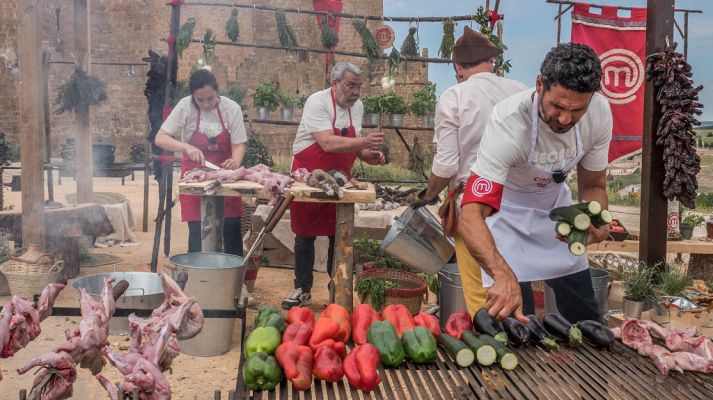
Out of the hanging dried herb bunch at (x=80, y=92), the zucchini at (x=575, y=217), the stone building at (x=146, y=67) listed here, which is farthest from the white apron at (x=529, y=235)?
the stone building at (x=146, y=67)

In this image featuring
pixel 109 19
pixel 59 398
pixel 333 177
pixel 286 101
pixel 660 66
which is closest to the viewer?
pixel 59 398

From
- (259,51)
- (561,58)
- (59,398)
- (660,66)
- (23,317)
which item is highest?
(259,51)

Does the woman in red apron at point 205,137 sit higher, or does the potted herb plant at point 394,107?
the potted herb plant at point 394,107

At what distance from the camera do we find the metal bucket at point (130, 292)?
9.78ft

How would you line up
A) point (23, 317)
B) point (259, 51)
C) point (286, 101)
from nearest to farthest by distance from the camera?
point (23, 317), point (286, 101), point (259, 51)

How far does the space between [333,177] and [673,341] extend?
8.51ft

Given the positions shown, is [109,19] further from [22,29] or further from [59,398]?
[59,398]

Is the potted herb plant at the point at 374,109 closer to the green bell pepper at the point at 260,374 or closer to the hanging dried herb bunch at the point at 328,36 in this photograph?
the hanging dried herb bunch at the point at 328,36

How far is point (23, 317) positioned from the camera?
1739 mm

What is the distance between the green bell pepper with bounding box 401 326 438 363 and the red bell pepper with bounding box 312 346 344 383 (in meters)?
0.26

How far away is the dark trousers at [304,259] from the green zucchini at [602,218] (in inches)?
112

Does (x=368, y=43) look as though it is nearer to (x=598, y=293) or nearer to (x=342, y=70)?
(x=342, y=70)

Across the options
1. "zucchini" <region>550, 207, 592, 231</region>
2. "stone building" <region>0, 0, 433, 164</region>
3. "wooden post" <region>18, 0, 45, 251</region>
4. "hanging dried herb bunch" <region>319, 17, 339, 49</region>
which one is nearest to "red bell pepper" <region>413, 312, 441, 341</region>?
"zucchini" <region>550, 207, 592, 231</region>

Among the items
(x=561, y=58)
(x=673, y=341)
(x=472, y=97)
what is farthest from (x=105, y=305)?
(x=472, y=97)
